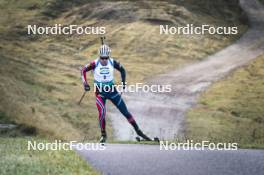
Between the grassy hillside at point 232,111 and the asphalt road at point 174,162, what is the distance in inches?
610

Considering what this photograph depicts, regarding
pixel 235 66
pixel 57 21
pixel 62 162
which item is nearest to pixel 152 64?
pixel 235 66

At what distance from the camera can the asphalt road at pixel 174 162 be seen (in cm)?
1005

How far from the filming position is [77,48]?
46.6m

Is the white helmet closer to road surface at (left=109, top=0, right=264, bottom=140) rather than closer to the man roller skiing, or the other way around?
the man roller skiing

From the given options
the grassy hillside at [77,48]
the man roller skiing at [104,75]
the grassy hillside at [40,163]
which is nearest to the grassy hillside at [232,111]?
the grassy hillside at [77,48]

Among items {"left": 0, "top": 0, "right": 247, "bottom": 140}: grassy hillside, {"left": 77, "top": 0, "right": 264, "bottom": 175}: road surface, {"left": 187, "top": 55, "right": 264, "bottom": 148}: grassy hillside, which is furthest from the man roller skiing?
{"left": 187, "top": 55, "right": 264, "bottom": 148}: grassy hillside

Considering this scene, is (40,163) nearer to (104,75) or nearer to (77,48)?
(104,75)

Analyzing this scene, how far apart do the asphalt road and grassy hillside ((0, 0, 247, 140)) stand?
1469cm

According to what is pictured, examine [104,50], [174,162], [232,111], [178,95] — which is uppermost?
[178,95]

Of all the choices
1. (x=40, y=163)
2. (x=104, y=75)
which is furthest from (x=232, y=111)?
(x=40, y=163)

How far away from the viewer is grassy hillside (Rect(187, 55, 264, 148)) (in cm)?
3180

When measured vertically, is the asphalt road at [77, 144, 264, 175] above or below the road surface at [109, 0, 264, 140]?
below

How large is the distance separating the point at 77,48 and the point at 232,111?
53.1 feet

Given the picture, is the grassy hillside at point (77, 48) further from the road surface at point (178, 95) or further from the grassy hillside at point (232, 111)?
the grassy hillside at point (232, 111)
